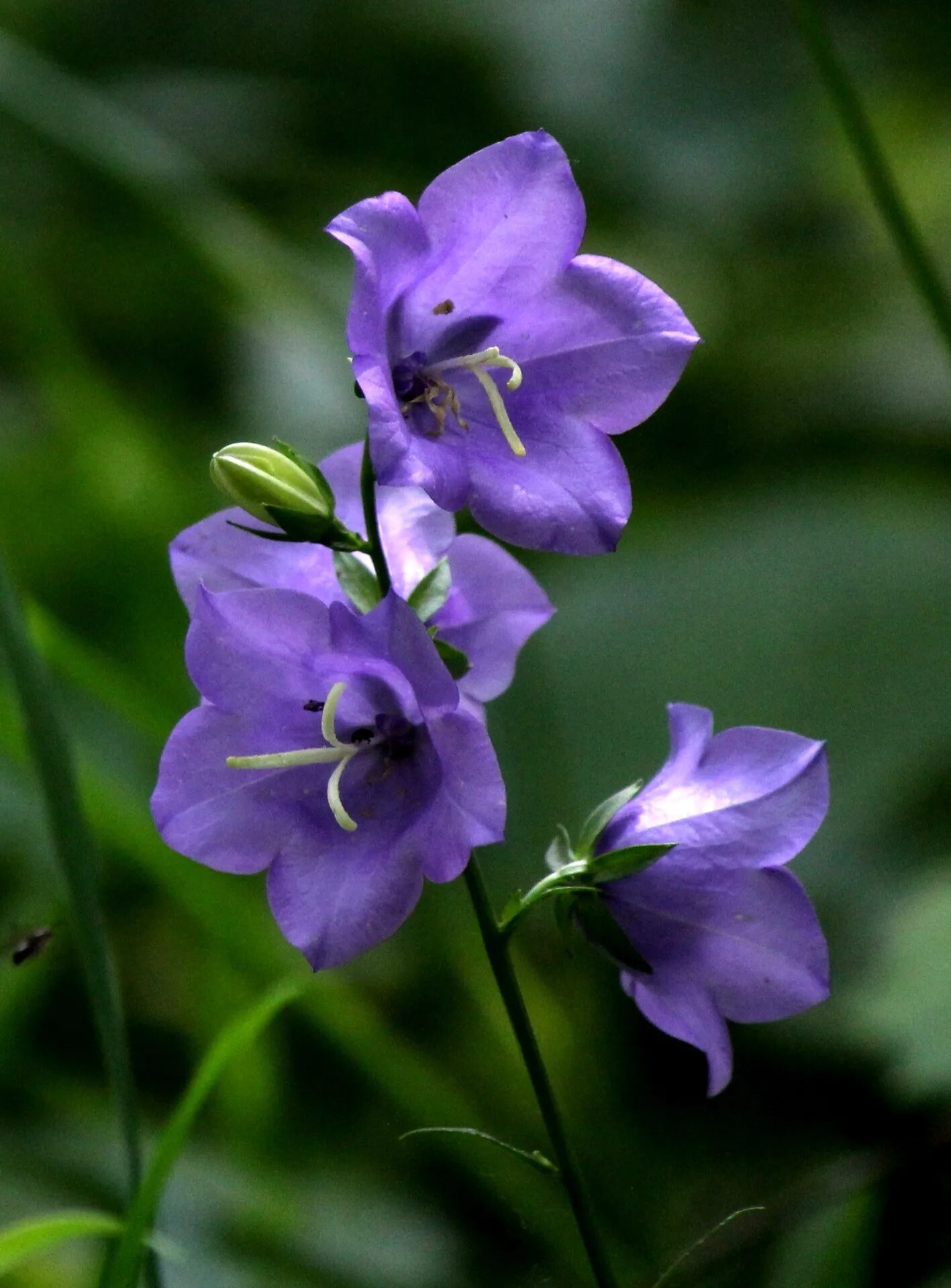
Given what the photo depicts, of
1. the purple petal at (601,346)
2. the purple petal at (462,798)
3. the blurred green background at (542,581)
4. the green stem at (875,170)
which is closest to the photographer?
the purple petal at (462,798)

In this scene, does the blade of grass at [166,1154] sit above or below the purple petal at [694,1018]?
above

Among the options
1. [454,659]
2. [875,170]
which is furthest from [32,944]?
[875,170]

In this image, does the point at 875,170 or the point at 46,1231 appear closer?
the point at 46,1231

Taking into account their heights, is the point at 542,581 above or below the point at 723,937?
below

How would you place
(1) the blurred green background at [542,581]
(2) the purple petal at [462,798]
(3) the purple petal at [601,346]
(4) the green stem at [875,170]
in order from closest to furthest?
(2) the purple petal at [462,798], (3) the purple petal at [601,346], (4) the green stem at [875,170], (1) the blurred green background at [542,581]

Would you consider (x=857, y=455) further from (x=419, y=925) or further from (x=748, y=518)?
(x=419, y=925)

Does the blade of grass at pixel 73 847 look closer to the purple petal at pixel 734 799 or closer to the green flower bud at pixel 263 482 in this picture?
the green flower bud at pixel 263 482

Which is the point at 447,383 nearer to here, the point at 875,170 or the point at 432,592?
the point at 432,592

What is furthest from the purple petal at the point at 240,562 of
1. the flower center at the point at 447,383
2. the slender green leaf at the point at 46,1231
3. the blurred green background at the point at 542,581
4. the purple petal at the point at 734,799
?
the blurred green background at the point at 542,581
